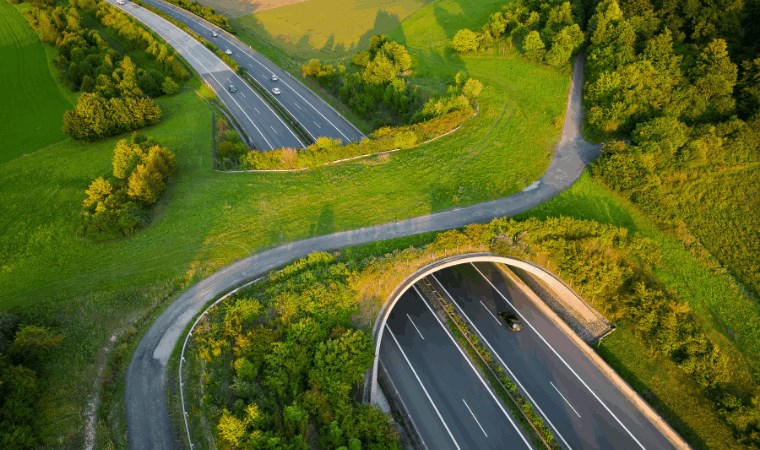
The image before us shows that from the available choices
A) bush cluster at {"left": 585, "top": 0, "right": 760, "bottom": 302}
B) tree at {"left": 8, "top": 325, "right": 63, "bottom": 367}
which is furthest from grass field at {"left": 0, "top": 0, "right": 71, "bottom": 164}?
bush cluster at {"left": 585, "top": 0, "right": 760, "bottom": 302}

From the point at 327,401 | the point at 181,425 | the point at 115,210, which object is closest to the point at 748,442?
the point at 327,401

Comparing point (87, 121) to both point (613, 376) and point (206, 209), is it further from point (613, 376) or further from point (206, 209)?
point (613, 376)

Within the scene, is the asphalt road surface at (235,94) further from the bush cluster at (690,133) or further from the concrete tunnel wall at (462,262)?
the bush cluster at (690,133)

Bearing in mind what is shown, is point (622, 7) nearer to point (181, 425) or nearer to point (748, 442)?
point (748, 442)

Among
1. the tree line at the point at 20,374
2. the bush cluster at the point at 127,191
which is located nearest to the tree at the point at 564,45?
the bush cluster at the point at 127,191

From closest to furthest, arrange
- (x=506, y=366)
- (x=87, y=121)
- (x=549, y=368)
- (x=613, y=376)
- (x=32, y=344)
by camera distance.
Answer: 1. (x=32, y=344)
2. (x=613, y=376)
3. (x=549, y=368)
4. (x=506, y=366)
5. (x=87, y=121)

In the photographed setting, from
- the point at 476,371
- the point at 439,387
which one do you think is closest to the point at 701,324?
the point at 476,371
